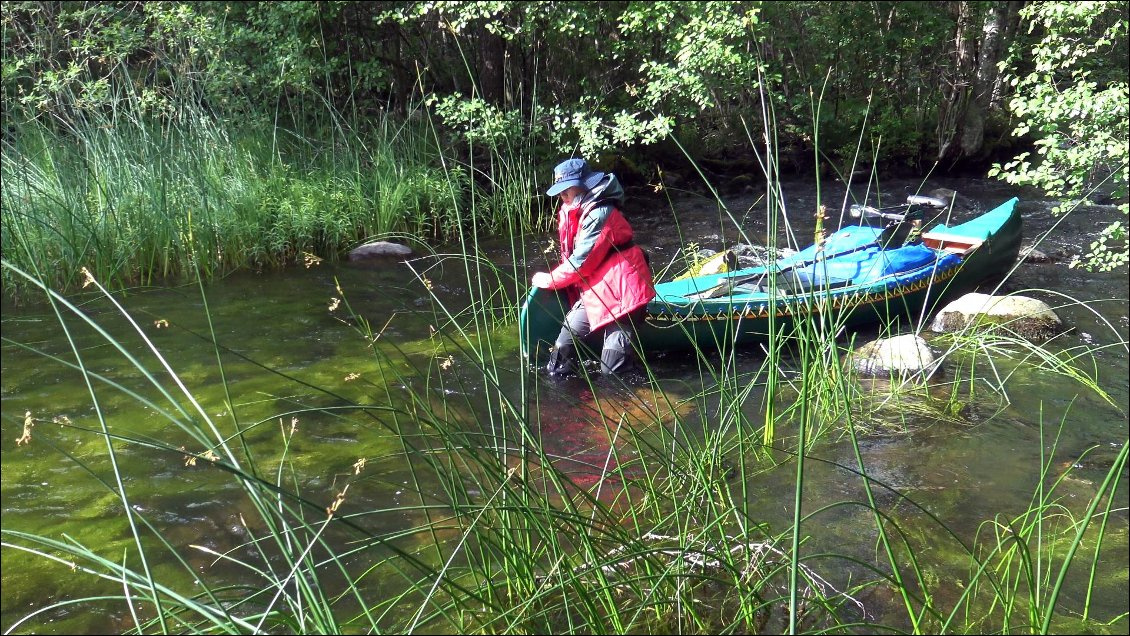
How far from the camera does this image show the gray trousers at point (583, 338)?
227 inches

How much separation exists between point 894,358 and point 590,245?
2.01 m

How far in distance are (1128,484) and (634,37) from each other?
8669mm

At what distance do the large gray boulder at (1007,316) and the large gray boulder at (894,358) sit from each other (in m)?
1.01

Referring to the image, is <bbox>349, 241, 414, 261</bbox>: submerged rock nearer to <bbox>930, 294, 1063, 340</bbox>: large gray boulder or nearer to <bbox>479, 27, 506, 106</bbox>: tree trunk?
<bbox>479, 27, 506, 106</bbox>: tree trunk

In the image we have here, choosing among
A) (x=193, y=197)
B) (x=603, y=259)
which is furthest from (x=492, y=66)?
(x=603, y=259)

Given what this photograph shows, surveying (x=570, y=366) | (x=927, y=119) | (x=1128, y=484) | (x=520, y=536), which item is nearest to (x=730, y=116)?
(x=927, y=119)

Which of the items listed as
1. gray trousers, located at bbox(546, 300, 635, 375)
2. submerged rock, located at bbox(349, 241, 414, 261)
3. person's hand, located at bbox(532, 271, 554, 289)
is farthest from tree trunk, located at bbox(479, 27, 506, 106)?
person's hand, located at bbox(532, 271, 554, 289)

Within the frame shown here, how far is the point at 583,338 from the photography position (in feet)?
19.8

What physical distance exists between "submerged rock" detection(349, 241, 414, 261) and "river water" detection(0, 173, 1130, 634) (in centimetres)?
94

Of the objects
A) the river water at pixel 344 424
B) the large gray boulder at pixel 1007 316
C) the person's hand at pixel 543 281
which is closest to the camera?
the river water at pixel 344 424

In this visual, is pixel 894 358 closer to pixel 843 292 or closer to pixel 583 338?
pixel 843 292

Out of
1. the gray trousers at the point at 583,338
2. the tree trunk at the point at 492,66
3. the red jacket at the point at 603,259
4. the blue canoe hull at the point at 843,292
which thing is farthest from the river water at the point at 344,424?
the tree trunk at the point at 492,66

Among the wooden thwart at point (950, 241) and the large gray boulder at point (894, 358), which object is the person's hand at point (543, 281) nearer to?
the large gray boulder at point (894, 358)

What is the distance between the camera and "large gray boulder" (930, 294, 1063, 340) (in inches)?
256
